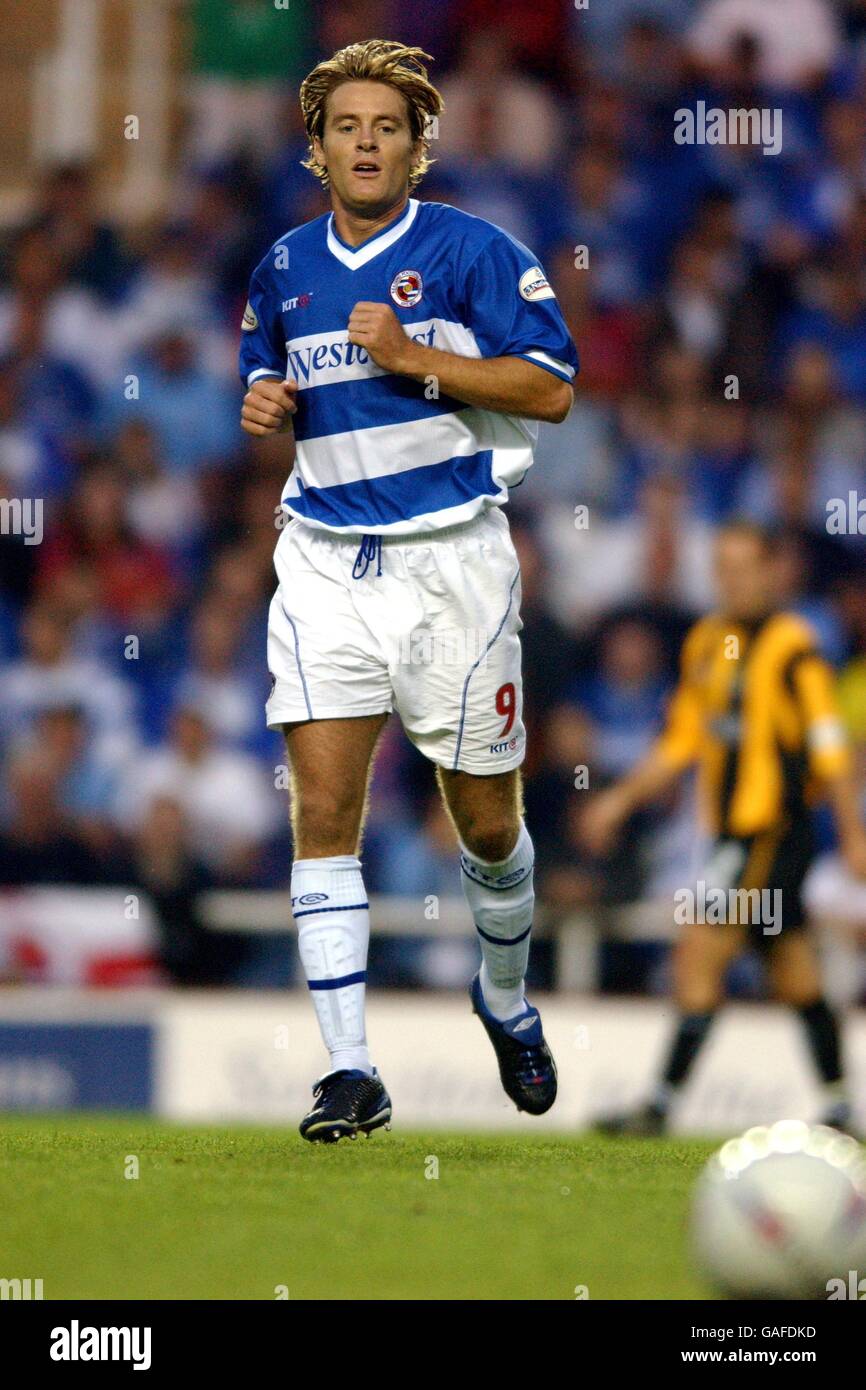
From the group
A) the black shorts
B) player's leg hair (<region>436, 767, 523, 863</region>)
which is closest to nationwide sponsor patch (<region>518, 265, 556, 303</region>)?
player's leg hair (<region>436, 767, 523, 863</region>)

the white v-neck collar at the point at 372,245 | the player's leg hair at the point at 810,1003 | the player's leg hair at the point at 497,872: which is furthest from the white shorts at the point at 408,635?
the player's leg hair at the point at 810,1003

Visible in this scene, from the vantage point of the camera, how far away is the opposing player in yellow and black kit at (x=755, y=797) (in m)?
8.74

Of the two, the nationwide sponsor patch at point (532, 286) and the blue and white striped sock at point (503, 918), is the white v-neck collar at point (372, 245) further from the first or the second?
the blue and white striped sock at point (503, 918)

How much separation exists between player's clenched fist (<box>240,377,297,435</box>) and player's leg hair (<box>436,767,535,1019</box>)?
3.29ft

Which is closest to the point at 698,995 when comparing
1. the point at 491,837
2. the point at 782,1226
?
the point at 491,837

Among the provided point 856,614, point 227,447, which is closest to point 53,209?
point 227,447

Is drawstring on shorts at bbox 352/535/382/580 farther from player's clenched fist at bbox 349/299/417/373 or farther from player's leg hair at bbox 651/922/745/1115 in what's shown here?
player's leg hair at bbox 651/922/745/1115

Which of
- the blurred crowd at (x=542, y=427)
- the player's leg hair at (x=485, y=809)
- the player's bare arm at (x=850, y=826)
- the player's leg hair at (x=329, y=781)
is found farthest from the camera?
the blurred crowd at (x=542, y=427)

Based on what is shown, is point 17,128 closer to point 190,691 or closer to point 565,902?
point 190,691

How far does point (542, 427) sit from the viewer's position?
1166 centimetres

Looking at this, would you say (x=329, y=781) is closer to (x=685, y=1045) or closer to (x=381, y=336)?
(x=381, y=336)

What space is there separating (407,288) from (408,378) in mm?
225

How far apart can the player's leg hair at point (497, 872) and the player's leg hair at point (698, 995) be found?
2671 mm

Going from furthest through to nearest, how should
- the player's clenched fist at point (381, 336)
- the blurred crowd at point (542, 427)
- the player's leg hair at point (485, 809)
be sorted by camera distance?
the blurred crowd at point (542, 427), the player's leg hair at point (485, 809), the player's clenched fist at point (381, 336)
